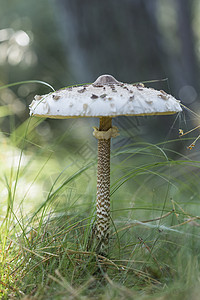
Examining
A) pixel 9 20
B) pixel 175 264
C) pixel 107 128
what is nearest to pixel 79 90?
pixel 107 128

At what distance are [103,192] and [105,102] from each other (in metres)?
0.52

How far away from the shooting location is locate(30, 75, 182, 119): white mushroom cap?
115 cm

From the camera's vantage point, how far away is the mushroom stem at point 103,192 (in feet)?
4.85

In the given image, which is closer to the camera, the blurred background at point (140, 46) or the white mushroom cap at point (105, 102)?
the white mushroom cap at point (105, 102)

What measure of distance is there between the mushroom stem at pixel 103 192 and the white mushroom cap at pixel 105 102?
0.29m

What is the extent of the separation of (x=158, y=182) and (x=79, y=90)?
1994 mm

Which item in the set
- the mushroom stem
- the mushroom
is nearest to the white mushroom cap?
the mushroom

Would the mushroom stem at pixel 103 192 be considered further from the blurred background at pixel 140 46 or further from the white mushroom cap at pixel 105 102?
the blurred background at pixel 140 46

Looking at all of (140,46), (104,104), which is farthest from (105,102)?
(140,46)

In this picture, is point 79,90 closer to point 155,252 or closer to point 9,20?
point 155,252

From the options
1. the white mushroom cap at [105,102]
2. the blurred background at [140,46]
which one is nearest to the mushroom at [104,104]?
the white mushroom cap at [105,102]

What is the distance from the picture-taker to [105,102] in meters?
1.16

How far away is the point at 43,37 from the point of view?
6.88 metres

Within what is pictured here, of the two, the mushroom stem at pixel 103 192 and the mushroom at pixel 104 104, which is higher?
the mushroom at pixel 104 104
